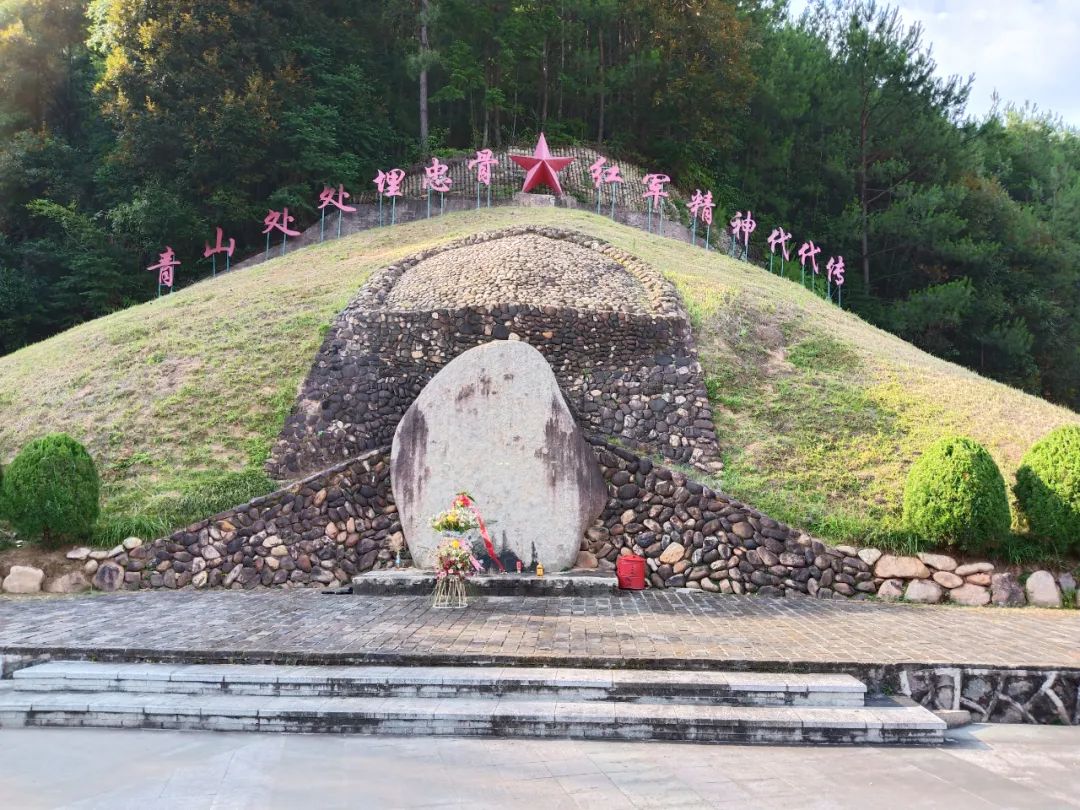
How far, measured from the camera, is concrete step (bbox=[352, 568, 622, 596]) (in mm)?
9125

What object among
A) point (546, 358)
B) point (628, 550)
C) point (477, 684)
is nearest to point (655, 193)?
point (546, 358)

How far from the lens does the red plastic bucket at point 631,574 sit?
9516mm

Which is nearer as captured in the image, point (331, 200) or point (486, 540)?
point (486, 540)

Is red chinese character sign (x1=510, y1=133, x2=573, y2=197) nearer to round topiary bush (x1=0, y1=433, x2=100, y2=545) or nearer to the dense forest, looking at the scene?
the dense forest

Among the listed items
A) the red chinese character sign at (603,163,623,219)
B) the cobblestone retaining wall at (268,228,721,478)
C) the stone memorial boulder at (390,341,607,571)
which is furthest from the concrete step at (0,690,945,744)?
the red chinese character sign at (603,163,623,219)

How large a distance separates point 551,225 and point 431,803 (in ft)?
52.8

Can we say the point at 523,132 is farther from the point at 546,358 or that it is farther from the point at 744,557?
the point at 744,557

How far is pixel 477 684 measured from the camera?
5.64 m

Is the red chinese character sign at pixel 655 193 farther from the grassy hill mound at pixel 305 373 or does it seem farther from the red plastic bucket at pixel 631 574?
the red plastic bucket at pixel 631 574

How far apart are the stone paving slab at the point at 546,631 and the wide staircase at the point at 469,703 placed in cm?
17

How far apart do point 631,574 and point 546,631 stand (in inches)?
107

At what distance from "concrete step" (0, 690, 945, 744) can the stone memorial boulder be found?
4.41 meters

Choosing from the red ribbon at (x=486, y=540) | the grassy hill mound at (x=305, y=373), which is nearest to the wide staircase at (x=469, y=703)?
the red ribbon at (x=486, y=540)

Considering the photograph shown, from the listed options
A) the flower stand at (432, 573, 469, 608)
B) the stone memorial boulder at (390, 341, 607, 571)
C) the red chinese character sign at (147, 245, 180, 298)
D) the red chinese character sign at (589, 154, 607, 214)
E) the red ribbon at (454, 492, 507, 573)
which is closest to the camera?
the flower stand at (432, 573, 469, 608)
